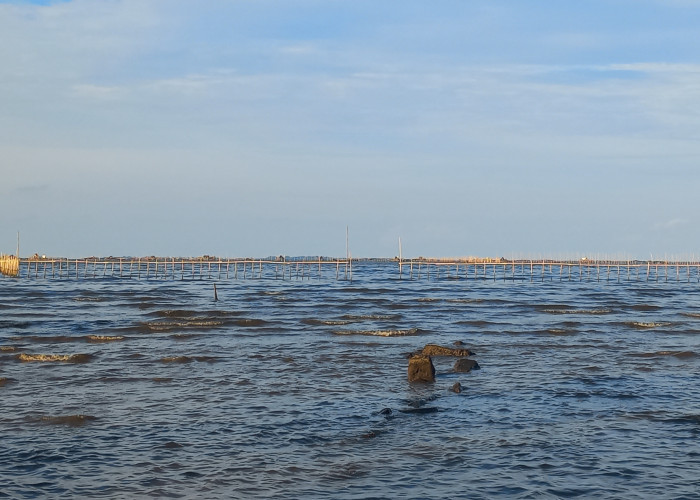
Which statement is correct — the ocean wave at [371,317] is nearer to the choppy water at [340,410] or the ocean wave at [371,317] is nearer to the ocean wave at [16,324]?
the choppy water at [340,410]

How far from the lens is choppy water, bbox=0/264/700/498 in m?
14.8

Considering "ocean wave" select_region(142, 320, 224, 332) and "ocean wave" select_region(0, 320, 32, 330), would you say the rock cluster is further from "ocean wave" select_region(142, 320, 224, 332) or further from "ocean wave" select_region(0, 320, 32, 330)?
"ocean wave" select_region(0, 320, 32, 330)

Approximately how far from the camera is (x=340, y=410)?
20766 mm

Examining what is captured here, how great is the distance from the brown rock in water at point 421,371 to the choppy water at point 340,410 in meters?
0.49

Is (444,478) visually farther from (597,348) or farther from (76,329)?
(76,329)

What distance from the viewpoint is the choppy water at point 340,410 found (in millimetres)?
14766

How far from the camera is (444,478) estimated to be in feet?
48.8

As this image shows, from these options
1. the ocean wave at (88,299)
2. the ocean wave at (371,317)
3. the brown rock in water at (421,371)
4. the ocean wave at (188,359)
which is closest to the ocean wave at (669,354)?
the brown rock in water at (421,371)

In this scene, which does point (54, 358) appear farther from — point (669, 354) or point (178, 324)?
point (669, 354)

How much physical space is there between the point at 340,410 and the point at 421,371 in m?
5.22

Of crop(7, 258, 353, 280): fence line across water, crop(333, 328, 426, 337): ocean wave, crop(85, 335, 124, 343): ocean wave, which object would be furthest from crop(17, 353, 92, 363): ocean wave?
crop(7, 258, 353, 280): fence line across water

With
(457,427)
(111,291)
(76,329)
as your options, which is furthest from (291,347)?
(111,291)

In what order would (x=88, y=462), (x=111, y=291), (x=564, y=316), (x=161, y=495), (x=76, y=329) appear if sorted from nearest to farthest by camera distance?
1. (x=161, y=495)
2. (x=88, y=462)
3. (x=76, y=329)
4. (x=564, y=316)
5. (x=111, y=291)

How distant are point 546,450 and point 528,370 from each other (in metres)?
11.4
